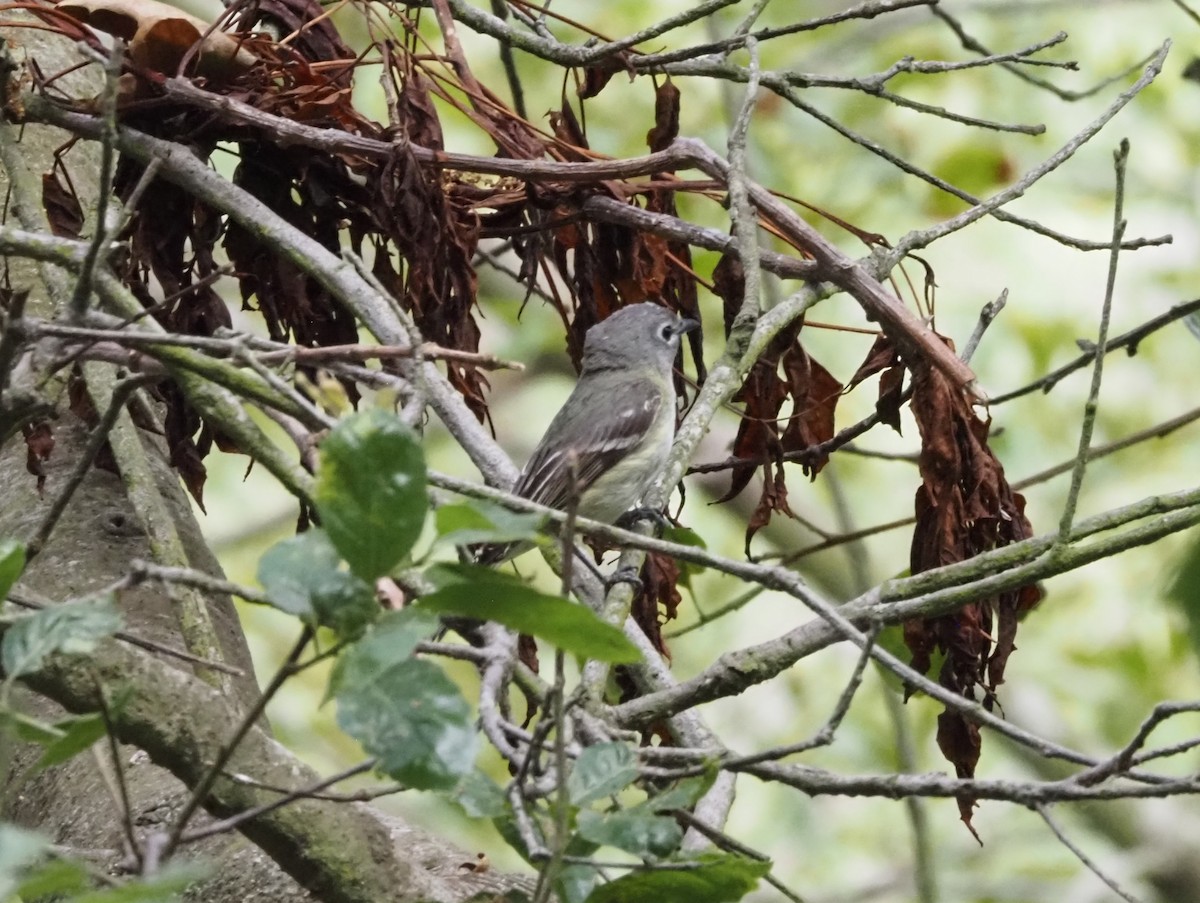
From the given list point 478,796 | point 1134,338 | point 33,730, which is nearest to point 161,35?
point 33,730

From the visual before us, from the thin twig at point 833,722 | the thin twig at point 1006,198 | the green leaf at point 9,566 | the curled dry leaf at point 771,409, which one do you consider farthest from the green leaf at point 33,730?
the thin twig at point 1006,198

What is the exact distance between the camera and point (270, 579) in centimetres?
117

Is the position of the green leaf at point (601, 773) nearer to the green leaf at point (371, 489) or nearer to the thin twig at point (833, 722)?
the thin twig at point (833, 722)

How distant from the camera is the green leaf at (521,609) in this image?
1219 mm

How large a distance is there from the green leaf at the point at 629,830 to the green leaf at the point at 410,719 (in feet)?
0.52

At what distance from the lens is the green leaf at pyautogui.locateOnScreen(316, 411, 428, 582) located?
1.17 metres

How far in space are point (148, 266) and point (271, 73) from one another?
1.37 feet

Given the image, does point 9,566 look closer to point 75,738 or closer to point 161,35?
point 75,738

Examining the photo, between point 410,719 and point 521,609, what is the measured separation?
0.45 feet

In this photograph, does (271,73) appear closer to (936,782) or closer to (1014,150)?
(936,782)

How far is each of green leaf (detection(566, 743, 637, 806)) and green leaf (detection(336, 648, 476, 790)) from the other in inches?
6.1

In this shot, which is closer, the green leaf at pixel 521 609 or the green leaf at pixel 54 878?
the green leaf at pixel 54 878

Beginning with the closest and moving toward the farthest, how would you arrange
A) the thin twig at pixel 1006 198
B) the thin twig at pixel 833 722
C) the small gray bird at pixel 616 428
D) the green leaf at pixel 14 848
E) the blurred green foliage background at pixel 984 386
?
the green leaf at pixel 14 848, the thin twig at pixel 833 722, the thin twig at pixel 1006 198, the small gray bird at pixel 616 428, the blurred green foliage background at pixel 984 386

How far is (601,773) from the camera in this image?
1318mm
